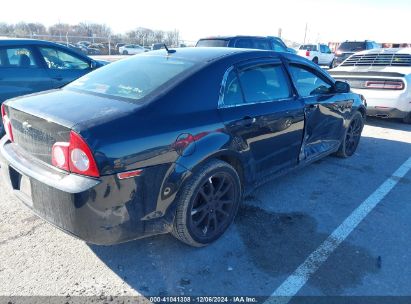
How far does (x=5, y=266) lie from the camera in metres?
2.60

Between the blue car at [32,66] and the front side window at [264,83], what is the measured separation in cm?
360

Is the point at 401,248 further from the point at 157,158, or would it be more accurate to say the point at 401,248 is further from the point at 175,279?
the point at 157,158

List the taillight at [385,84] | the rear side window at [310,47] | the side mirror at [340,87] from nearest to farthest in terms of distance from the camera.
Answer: the side mirror at [340,87], the taillight at [385,84], the rear side window at [310,47]

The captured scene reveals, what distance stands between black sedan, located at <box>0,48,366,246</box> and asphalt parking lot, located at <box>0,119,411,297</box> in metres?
0.29

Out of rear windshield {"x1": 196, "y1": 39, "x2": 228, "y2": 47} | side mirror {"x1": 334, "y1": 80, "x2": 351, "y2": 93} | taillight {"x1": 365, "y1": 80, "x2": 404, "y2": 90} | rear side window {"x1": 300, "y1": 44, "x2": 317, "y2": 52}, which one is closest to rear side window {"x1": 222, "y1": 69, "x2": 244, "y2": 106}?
side mirror {"x1": 334, "y1": 80, "x2": 351, "y2": 93}

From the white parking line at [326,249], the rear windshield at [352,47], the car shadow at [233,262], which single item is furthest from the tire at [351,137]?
the rear windshield at [352,47]

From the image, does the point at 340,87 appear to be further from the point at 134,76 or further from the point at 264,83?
the point at 134,76

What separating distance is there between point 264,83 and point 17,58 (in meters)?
4.19

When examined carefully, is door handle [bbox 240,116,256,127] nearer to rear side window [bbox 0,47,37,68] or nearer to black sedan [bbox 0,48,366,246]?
black sedan [bbox 0,48,366,246]

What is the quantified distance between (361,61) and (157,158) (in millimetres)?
7145

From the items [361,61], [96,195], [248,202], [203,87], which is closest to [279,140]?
[248,202]

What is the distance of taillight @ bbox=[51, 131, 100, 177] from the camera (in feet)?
6.96

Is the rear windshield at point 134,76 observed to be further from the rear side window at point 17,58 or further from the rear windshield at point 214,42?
the rear windshield at point 214,42

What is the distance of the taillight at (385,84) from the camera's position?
6.78 metres
